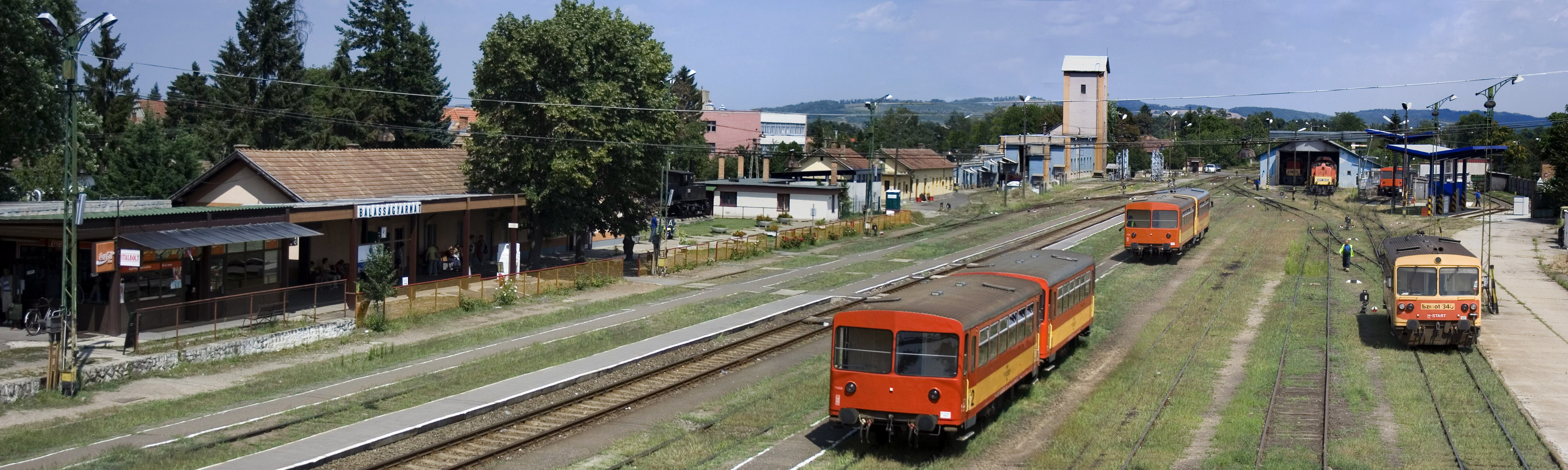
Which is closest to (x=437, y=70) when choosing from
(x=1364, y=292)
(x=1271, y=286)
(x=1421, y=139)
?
(x=1271, y=286)

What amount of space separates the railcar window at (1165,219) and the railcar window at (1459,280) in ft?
53.8

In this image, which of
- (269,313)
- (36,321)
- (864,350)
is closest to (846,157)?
(269,313)

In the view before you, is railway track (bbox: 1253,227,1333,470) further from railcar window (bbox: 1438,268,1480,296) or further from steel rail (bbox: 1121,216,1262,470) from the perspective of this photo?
railcar window (bbox: 1438,268,1480,296)

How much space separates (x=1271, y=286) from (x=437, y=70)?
5239 centimetres

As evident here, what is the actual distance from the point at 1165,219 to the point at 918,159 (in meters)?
48.7

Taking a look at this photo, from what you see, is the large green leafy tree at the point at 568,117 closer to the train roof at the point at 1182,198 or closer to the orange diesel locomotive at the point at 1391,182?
the train roof at the point at 1182,198

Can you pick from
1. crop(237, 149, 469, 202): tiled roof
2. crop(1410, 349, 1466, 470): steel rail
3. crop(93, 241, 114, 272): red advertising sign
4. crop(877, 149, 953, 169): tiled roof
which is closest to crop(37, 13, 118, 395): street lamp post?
crop(93, 241, 114, 272): red advertising sign

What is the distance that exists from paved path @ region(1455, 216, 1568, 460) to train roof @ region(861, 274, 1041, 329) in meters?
8.34

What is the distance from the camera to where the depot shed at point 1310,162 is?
299 feet

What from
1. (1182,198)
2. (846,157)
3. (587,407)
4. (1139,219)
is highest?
(846,157)

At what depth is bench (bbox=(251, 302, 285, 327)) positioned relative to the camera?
2650 cm

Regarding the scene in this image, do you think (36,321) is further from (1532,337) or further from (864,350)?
(1532,337)

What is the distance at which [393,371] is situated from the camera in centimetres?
2244

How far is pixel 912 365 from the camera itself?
15523 mm
